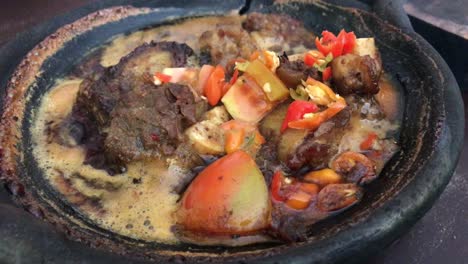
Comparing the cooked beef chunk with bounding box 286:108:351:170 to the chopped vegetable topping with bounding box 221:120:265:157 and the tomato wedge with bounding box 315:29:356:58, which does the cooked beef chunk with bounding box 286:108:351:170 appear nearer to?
the chopped vegetable topping with bounding box 221:120:265:157

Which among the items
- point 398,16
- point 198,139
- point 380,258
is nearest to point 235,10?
point 398,16

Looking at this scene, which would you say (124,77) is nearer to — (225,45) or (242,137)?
(225,45)

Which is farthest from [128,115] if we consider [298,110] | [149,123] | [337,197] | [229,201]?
[337,197]

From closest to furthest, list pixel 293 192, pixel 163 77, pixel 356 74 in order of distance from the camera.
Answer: pixel 293 192, pixel 356 74, pixel 163 77

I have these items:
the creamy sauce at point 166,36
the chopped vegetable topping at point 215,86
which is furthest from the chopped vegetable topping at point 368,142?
the creamy sauce at point 166,36

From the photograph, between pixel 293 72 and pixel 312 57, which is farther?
pixel 312 57

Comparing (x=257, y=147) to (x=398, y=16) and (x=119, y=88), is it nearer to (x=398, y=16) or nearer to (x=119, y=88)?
(x=119, y=88)

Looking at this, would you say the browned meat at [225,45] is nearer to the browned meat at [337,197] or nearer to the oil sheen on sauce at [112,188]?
the oil sheen on sauce at [112,188]
